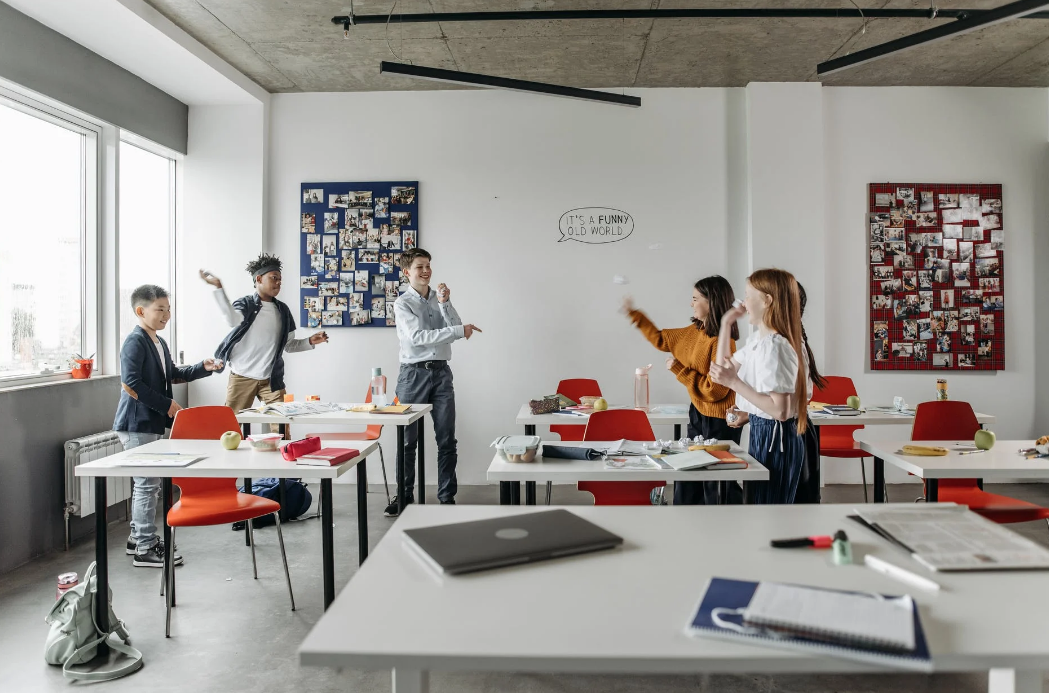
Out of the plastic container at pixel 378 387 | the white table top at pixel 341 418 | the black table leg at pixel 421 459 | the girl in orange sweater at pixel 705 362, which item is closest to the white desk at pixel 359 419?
the white table top at pixel 341 418

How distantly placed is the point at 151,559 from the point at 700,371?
3.27 meters

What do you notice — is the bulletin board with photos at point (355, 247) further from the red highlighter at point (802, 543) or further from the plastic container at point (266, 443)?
the red highlighter at point (802, 543)

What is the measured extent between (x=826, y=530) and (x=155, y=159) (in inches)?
230

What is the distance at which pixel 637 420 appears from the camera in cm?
354

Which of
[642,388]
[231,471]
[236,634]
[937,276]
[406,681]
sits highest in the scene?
[937,276]

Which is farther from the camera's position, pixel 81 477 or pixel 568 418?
pixel 81 477

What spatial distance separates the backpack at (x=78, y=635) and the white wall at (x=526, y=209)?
3.29 metres

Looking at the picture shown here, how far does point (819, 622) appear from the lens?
1084mm

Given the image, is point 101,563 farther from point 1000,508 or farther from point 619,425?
point 1000,508

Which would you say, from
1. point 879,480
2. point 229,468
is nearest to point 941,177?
point 879,480

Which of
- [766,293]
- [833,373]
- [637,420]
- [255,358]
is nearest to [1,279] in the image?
[255,358]

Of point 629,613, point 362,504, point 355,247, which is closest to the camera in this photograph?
point 629,613

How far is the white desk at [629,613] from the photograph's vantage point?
1050 mm

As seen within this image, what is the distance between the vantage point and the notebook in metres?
1.02
